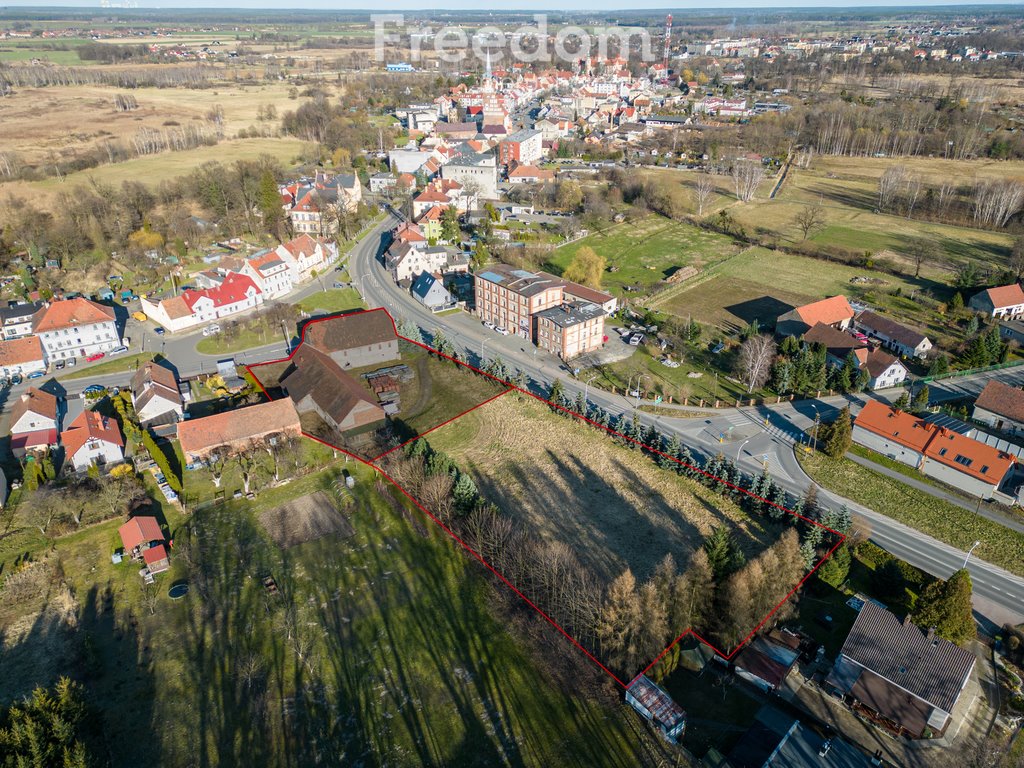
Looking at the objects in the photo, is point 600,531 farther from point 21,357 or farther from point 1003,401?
point 21,357

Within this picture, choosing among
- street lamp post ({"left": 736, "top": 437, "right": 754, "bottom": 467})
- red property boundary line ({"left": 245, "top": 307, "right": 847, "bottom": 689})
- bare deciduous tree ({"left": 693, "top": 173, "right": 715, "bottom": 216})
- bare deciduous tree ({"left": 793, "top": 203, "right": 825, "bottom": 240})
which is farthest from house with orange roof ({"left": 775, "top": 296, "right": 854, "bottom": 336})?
bare deciduous tree ({"left": 693, "top": 173, "right": 715, "bottom": 216})

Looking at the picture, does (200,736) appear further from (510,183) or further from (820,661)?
(510,183)

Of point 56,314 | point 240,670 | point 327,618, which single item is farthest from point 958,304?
point 56,314

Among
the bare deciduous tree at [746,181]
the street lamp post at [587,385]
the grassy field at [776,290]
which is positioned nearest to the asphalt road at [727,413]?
the street lamp post at [587,385]

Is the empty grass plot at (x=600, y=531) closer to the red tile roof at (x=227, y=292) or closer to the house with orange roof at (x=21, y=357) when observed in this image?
the red tile roof at (x=227, y=292)

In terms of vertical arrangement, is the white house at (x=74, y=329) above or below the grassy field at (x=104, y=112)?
below

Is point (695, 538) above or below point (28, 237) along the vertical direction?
below

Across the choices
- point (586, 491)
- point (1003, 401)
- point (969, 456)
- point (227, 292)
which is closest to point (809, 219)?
point (1003, 401)
